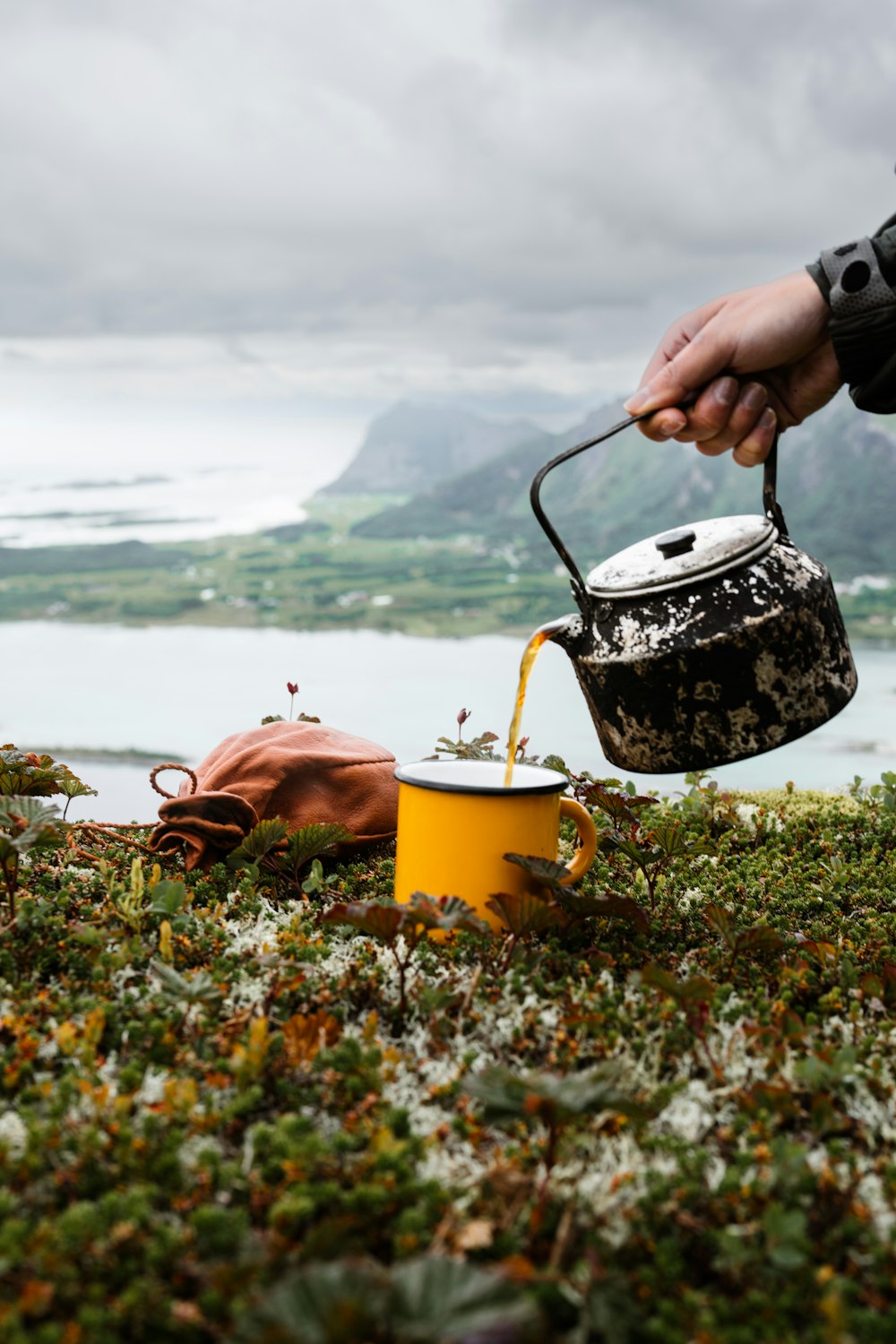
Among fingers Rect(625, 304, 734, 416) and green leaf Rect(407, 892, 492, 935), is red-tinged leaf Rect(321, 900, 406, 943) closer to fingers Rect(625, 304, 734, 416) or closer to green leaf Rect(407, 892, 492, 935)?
green leaf Rect(407, 892, 492, 935)

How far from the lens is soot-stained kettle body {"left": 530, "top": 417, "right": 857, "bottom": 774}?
4.34ft

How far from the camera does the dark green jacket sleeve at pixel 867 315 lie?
146cm

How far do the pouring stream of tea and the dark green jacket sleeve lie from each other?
0.60 metres

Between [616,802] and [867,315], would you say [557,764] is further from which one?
[867,315]

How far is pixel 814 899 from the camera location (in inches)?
68.9

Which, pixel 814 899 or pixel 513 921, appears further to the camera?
pixel 814 899

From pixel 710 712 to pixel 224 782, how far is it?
99 cm

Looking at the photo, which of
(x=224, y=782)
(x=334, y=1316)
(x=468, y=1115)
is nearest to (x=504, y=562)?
(x=224, y=782)

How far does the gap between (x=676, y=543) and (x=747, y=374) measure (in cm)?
38

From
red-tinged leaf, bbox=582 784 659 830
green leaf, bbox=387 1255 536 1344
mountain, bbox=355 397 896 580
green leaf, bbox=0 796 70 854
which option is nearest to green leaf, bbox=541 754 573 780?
red-tinged leaf, bbox=582 784 659 830

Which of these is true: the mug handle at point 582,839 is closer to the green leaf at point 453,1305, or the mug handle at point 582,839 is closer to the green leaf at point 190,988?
the green leaf at point 190,988

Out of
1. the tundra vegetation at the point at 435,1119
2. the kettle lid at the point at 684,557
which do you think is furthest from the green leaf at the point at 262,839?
the kettle lid at the point at 684,557

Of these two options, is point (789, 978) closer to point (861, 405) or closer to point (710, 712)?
point (710, 712)

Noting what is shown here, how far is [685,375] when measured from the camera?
156 centimetres
